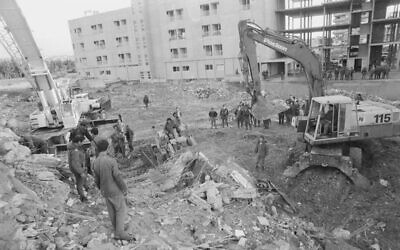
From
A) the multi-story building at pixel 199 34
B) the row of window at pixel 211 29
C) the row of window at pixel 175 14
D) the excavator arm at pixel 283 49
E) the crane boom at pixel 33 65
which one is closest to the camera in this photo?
the excavator arm at pixel 283 49

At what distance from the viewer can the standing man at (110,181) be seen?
4680mm

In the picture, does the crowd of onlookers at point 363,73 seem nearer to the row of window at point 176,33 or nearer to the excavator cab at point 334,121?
the excavator cab at point 334,121

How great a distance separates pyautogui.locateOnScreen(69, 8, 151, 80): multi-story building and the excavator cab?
110 ft

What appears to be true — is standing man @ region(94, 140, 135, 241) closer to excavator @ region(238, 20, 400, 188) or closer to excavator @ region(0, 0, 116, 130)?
excavator @ region(238, 20, 400, 188)

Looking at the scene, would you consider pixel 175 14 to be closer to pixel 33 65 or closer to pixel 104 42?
pixel 104 42

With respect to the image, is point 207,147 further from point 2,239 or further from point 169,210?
point 2,239

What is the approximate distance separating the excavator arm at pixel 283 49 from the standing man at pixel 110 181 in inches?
326

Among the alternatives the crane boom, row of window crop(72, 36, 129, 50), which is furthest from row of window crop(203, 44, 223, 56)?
the crane boom

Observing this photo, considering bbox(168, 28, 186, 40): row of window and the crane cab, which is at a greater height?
bbox(168, 28, 186, 40): row of window

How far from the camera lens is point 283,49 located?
11055mm

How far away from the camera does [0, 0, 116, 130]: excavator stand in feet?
43.1

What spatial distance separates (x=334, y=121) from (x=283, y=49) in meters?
3.45

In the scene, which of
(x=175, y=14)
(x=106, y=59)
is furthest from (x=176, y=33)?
(x=106, y=59)

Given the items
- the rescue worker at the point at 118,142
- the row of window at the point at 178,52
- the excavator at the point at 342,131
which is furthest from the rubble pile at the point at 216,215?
the row of window at the point at 178,52
